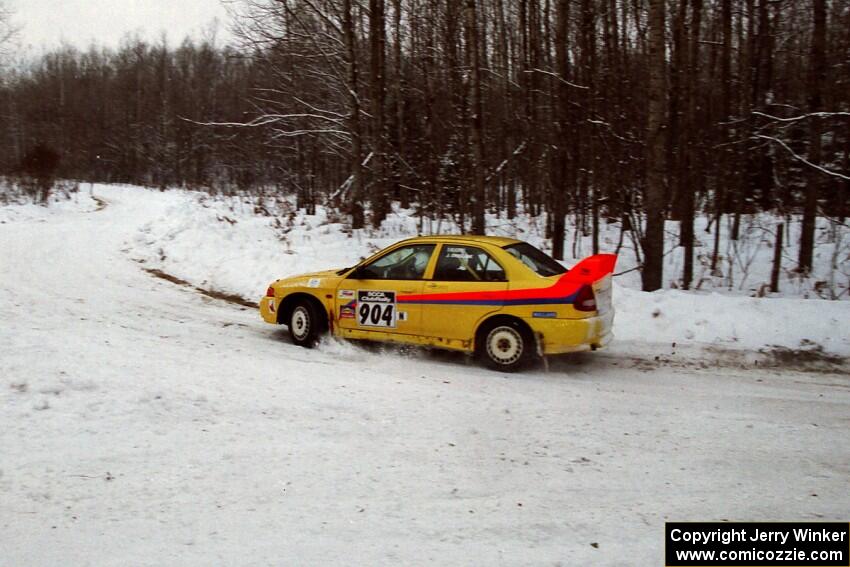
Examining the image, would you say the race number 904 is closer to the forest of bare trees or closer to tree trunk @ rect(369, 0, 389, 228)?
the forest of bare trees

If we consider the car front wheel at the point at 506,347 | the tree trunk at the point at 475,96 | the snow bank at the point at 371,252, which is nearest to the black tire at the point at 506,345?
the car front wheel at the point at 506,347

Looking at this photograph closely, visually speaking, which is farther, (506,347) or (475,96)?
(475,96)

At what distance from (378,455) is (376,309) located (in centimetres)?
351

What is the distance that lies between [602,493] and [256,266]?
10142 mm

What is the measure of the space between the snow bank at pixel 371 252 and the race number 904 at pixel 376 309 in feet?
10.5

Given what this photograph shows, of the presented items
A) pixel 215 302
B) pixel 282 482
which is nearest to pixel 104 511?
pixel 282 482

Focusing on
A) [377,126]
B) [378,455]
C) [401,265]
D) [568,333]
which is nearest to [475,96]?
[401,265]

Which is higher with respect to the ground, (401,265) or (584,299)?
(401,265)

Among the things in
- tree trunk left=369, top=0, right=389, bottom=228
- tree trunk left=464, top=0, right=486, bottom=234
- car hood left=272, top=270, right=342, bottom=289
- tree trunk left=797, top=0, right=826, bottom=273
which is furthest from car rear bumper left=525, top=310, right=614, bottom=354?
tree trunk left=369, top=0, right=389, bottom=228

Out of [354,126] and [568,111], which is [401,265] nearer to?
[568,111]

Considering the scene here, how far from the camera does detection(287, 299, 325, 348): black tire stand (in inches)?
324

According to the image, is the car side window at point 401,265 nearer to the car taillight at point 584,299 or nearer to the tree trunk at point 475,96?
the car taillight at point 584,299

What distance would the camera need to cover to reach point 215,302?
36.7 feet

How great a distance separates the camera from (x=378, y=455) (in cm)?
448
